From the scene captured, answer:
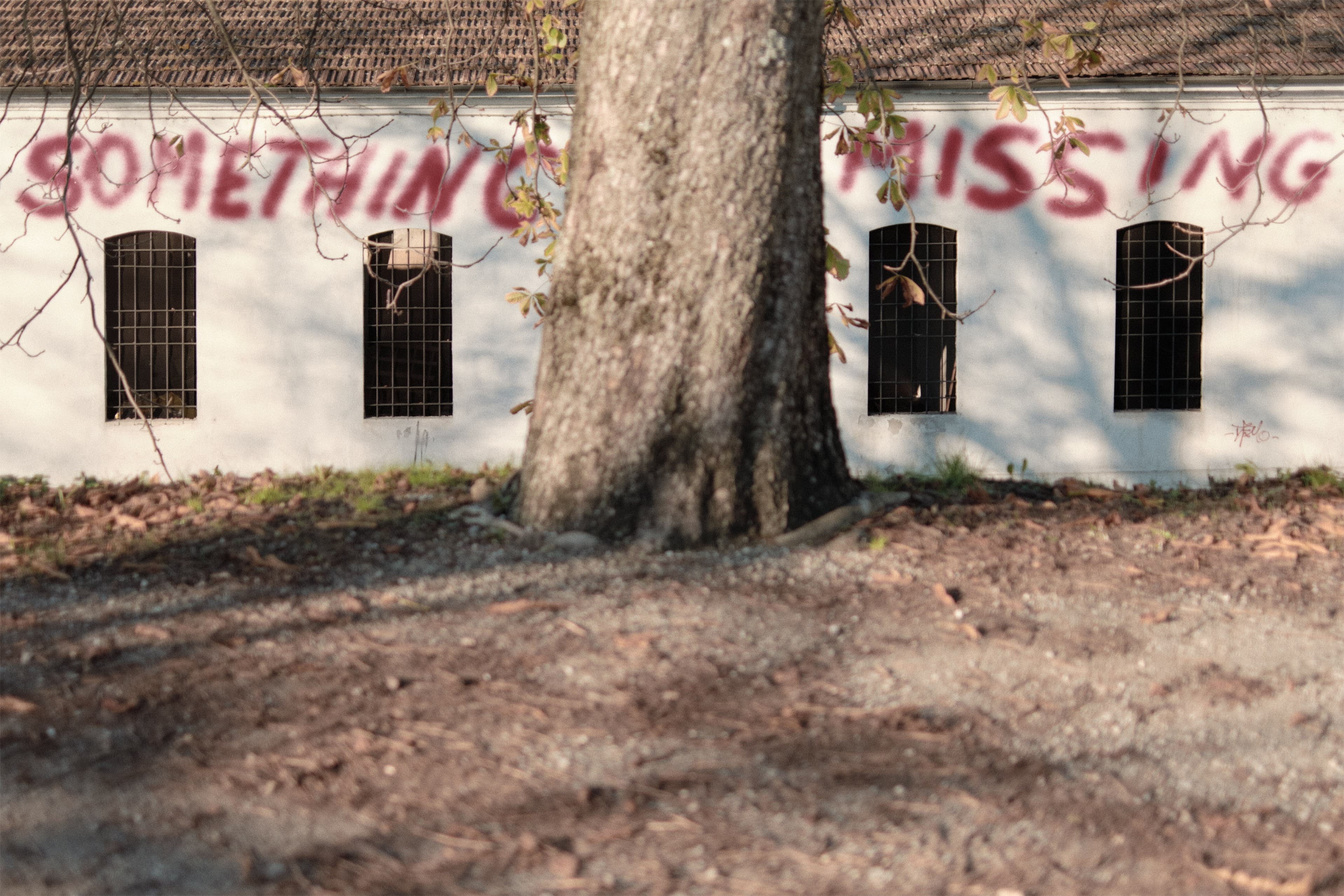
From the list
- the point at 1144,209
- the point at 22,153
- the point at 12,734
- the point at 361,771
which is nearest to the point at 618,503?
the point at 361,771

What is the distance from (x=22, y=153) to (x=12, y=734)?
10718mm

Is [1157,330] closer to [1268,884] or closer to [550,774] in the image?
[1268,884]

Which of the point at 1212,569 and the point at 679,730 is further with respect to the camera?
the point at 1212,569

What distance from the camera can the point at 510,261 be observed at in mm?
12164

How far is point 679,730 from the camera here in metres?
3.16

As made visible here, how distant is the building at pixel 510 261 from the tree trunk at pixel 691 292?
735 centimetres

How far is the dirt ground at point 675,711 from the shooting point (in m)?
2.61

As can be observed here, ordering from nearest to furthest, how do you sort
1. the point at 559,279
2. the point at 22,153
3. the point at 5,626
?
the point at 5,626 → the point at 559,279 → the point at 22,153

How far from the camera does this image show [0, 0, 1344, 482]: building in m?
12.0

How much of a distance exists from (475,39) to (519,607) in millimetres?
9447

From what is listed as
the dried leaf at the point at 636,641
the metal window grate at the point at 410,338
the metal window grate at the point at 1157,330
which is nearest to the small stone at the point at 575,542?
the dried leaf at the point at 636,641

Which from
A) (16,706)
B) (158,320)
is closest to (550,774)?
(16,706)

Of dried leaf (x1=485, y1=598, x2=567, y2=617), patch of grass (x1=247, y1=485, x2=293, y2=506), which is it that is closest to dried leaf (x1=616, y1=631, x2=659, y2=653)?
dried leaf (x1=485, y1=598, x2=567, y2=617)

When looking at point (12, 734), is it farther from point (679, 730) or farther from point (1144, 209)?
point (1144, 209)
